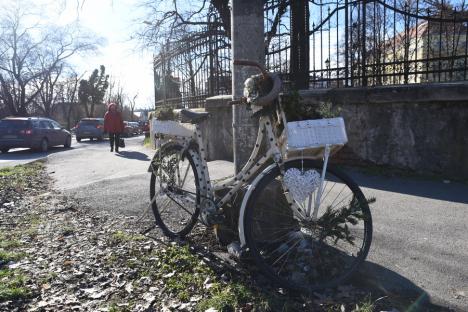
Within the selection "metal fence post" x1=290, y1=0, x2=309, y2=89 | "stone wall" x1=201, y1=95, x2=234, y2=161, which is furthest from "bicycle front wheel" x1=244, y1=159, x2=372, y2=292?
"stone wall" x1=201, y1=95, x2=234, y2=161

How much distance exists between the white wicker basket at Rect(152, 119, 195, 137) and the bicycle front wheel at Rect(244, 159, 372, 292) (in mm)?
1101

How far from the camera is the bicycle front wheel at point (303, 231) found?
3.06 metres

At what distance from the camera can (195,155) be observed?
4.05 meters

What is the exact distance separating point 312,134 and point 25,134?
61.6ft

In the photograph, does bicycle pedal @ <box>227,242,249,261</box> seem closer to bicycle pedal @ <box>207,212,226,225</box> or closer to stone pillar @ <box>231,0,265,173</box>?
bicycle pedal @ <box>207,212,226,225</box>

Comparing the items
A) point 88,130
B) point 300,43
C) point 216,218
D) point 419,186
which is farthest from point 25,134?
point 216,218

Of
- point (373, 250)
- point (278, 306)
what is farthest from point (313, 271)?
point (373, 250)

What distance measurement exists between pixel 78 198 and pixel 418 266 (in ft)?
17.3

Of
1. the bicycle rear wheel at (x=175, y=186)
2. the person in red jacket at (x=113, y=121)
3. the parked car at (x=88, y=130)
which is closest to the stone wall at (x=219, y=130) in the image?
the bicycle rear wheel at (x=175, y=186)

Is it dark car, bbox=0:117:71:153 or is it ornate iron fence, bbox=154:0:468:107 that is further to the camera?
dark car, bbox=0:117:71:153

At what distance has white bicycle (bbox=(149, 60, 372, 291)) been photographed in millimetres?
3041

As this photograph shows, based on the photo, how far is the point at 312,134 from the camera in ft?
9.93

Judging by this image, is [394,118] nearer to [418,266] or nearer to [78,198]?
[418,266]

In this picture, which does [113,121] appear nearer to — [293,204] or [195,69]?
[195,69]
